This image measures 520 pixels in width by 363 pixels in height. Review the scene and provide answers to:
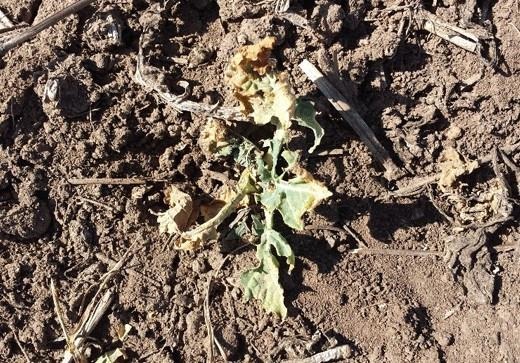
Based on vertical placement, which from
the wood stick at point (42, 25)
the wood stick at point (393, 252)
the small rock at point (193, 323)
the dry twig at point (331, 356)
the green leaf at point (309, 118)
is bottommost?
the dry twig at point (331, 356)

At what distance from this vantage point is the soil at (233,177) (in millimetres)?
2684

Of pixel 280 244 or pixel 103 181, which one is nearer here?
pixel 280 244

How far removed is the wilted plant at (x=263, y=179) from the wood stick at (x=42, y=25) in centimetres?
65

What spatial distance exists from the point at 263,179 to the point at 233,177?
159mm

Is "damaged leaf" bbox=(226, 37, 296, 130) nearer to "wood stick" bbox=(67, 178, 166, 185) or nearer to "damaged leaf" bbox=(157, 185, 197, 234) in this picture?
"damaged leaf" bbox=(157, 185, 197, 234)

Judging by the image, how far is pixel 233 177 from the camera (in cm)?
275

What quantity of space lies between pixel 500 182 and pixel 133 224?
4.63 feet

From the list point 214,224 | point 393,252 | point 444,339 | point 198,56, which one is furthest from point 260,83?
point 444,339

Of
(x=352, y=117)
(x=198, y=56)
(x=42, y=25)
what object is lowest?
(x=352, y=117)

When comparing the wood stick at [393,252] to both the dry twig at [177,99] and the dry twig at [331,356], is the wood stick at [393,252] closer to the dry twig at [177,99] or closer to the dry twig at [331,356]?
the dry twig at [331,356]

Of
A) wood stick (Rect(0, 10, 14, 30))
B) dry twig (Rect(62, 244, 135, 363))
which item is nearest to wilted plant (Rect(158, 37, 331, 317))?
dry twig (Rect(62, 244, 135, 363))

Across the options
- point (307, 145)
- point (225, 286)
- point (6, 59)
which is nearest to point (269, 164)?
point (307, 145)

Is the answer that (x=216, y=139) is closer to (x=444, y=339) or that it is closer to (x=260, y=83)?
(x=260, y=83)

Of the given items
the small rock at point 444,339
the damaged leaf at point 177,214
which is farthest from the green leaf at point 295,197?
the small rock at point 444,339
